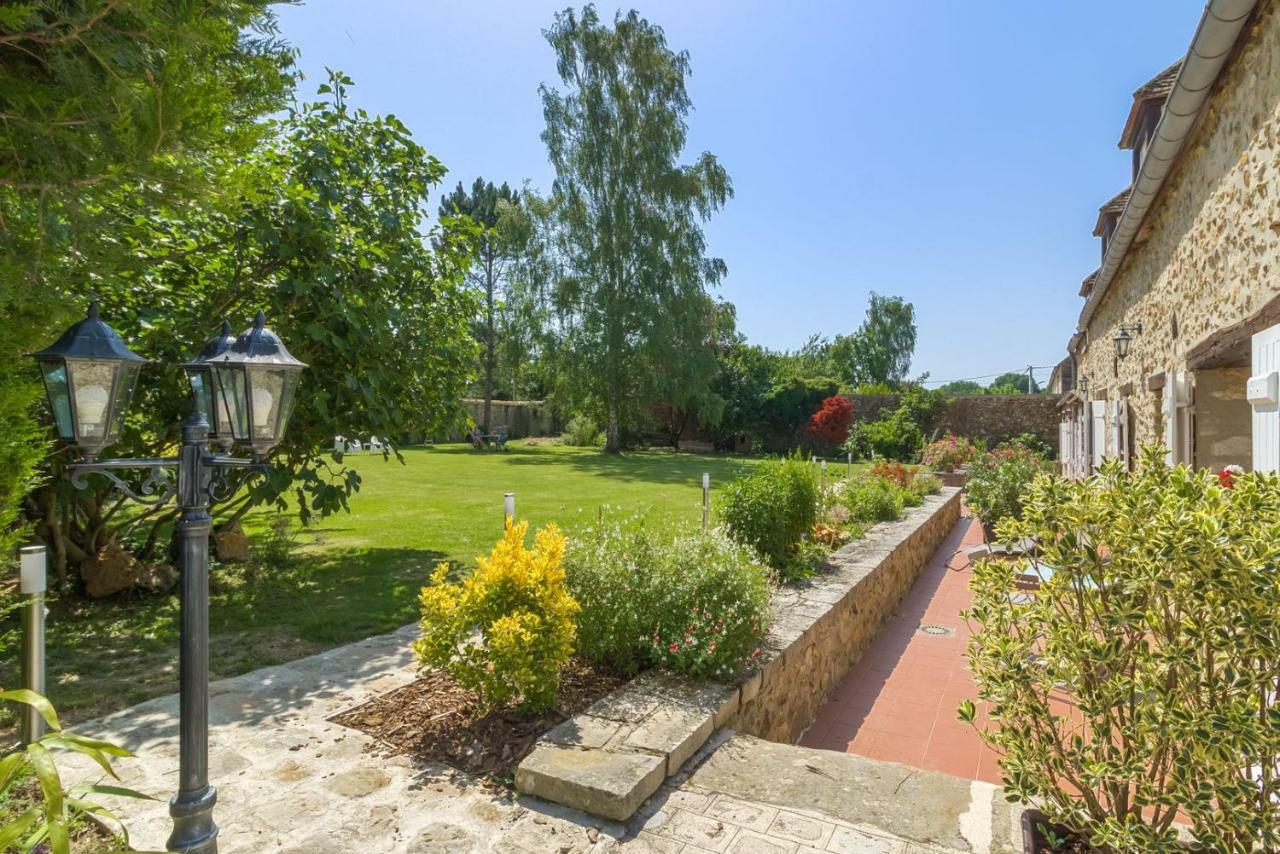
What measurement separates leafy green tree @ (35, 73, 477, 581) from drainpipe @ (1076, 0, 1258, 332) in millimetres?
5929

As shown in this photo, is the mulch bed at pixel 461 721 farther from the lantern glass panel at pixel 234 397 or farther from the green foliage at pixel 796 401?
the green foliage at pixel 796 401

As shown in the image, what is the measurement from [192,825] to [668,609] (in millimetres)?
2309

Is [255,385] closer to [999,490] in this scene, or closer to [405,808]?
[405,808]

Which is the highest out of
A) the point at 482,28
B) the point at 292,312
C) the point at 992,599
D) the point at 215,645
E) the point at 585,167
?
the point at 585,167

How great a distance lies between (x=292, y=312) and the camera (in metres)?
5.38

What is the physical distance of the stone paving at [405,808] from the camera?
224 cm

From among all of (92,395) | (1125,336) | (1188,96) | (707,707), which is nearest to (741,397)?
(1125,336)

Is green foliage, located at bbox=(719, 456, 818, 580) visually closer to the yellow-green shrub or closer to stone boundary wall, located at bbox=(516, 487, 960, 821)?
stone boundary wall, located at bbox=(516, 487, 960, 821)

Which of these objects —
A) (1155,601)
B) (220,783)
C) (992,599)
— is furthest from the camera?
(220,783)

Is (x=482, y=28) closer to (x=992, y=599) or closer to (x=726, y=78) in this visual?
(x=726, y=78)

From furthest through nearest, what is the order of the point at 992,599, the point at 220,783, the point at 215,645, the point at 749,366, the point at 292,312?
the point at 749,366
the point at 292,312
the point at 215,645
the point at 220,783
the point at 992,599

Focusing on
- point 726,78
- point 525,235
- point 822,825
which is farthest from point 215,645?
point 525,235

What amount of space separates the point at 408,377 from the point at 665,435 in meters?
21.3

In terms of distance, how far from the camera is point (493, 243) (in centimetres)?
2333
